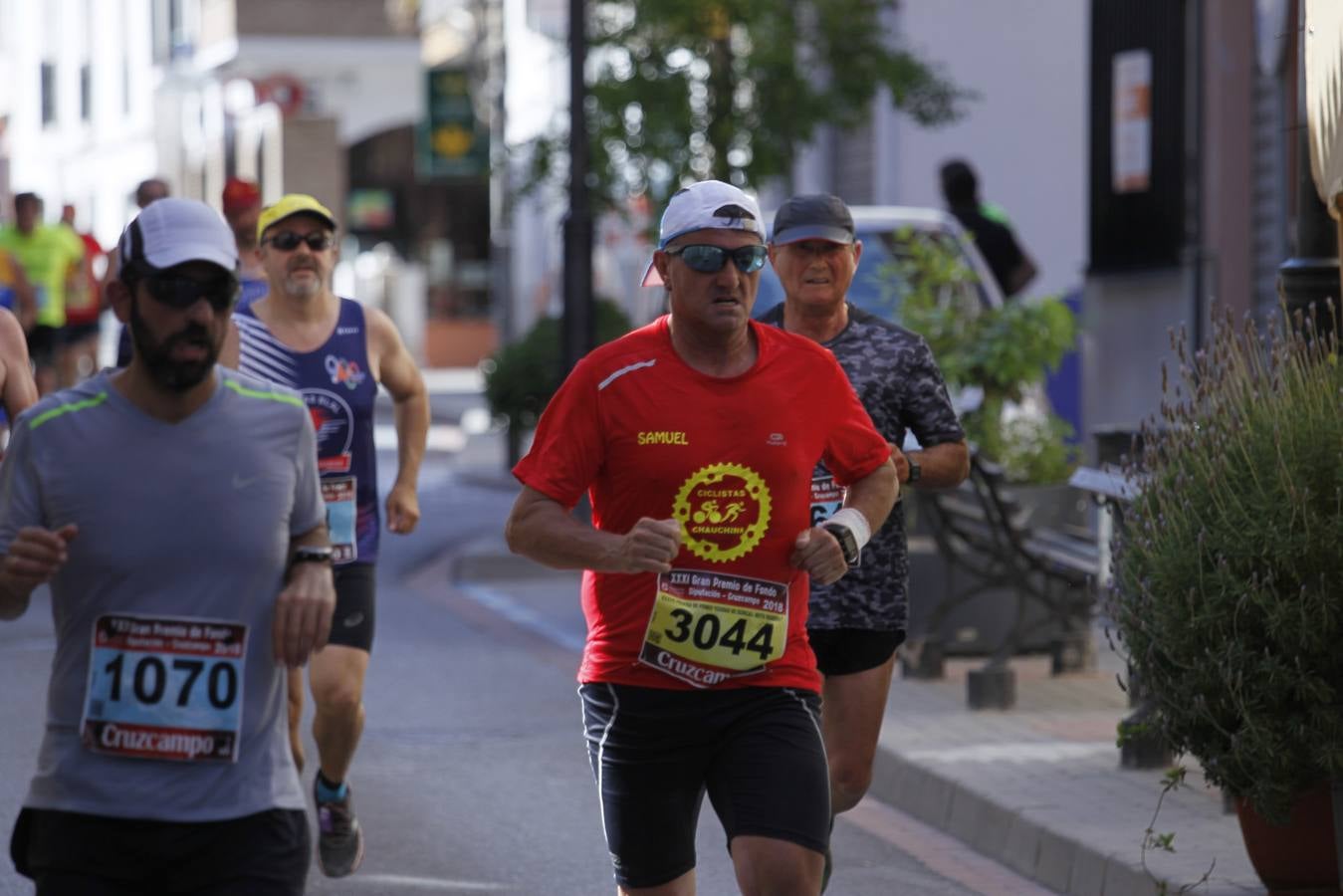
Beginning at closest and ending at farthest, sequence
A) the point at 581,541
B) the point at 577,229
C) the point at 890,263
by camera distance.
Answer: the point at 581,541, the point at 890,263, the point at 577,229

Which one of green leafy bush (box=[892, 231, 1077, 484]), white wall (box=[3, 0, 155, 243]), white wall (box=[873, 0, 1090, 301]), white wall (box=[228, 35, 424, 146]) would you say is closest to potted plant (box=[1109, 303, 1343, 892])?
green leafy bush (box=[892, 231, 1077, 484])

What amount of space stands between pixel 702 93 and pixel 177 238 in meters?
15.6

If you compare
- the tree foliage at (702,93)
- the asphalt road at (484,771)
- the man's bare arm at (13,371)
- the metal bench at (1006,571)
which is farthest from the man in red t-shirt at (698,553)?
the tree foliage at (702,93)

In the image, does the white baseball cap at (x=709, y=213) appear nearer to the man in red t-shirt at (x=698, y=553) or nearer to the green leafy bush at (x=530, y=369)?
the man in red t-shirt at (x=698, y=553)

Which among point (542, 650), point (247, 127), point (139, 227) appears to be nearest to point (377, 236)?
point (247, 127)

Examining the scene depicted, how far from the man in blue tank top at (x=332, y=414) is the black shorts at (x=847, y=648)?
5.21 ft

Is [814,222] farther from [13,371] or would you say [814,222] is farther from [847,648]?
[13,371]

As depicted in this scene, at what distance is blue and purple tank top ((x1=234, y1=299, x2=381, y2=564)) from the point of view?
7695mm

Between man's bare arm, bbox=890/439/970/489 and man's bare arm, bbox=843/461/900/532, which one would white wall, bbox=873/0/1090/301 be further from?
man's bare arm, bbox=843/461/900/532

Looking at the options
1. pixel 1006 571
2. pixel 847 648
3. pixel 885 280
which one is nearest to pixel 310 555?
pixel 847 648

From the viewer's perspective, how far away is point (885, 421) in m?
6.66

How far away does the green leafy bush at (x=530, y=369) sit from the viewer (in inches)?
791

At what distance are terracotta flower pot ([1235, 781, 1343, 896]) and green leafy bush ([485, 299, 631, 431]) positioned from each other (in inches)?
530

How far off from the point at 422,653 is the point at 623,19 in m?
7.96
